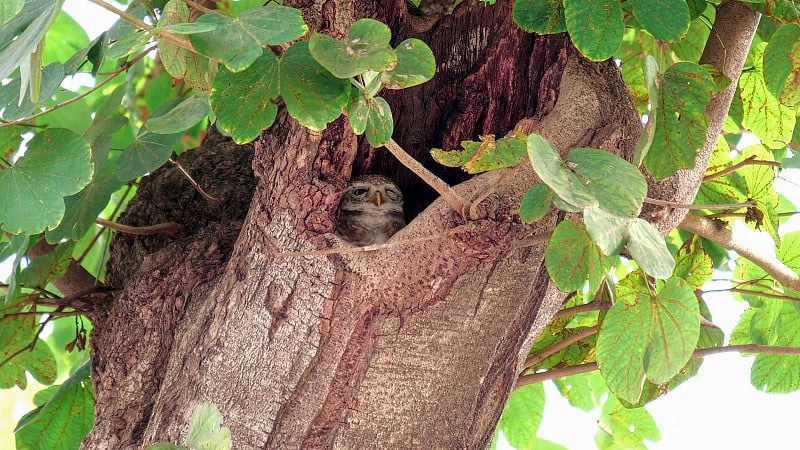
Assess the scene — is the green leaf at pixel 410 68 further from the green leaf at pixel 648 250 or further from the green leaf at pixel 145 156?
the green leaf at pixel 145 156

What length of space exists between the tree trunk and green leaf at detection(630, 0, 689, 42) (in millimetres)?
289

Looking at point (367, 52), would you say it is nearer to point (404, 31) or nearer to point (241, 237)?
point (241, 237)

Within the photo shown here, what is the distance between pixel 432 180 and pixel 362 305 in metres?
0.31

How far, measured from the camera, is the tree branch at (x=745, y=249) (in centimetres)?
216

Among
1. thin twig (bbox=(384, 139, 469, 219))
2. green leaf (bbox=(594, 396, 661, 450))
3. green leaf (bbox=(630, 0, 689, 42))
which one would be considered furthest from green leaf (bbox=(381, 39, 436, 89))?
green leaf (bbox=(594, 396, 661, 450))

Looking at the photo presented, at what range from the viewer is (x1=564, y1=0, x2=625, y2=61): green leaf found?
165 cm

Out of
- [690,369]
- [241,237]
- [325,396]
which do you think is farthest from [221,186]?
[690,369]

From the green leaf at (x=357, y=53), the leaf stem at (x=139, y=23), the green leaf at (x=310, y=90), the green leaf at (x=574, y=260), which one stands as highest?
the leaf stem at (x=139, y=23)

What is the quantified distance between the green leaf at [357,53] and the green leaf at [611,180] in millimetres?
372

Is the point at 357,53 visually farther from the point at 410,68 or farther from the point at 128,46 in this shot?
the point at 128,46

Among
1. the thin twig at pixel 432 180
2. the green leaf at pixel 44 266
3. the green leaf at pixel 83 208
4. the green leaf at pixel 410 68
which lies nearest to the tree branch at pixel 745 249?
the thin twig at pixel 432 180

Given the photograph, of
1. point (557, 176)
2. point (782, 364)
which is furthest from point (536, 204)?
point (782, 364)

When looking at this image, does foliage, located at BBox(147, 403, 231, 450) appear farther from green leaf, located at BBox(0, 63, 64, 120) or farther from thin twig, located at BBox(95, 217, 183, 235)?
thin twig, located at BBox(95, 217, 183, 235)

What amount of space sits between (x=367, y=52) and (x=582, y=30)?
1.60 feet
